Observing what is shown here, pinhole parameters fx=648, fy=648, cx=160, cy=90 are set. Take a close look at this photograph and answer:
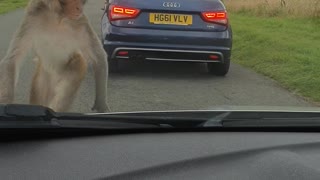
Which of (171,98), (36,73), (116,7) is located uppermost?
(36,73)

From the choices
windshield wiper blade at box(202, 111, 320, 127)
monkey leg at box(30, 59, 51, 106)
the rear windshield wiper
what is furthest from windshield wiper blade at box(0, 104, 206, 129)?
monkey leg at box(30, 59, 51, 106)

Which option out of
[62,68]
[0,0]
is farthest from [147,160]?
[0,0]

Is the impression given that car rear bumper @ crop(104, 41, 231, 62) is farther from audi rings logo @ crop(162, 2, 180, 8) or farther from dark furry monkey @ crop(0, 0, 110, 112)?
dark furry monkey @ crop(0, 0, 110, 112)

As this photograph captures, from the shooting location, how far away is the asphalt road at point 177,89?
321 inches

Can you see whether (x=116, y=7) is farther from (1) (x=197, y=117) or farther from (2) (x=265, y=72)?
(1) (x=197, y=117)

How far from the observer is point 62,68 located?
4422mm

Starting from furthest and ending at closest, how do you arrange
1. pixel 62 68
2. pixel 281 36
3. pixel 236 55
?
pixel 281 36
pixel 236 55
pixel 62 68

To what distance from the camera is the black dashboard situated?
2.38 meters

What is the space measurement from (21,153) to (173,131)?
0.77 m

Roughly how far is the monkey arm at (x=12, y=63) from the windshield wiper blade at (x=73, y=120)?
1217 mm

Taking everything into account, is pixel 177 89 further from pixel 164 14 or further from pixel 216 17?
pixel 216 17

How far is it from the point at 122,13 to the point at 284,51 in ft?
15.7

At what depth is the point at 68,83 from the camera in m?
4.43

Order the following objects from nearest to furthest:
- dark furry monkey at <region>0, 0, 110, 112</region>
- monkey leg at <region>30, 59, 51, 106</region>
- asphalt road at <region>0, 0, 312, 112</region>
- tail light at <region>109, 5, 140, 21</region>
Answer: dark furry monkey at <region>0, 0, 110, 112</region> → monkey leg at <region>30, 59, 51, 106</region> → asphalt road at <region>0, 0, 312, 112</region> → tail light at <region>109, 5, 140, 21</region>
